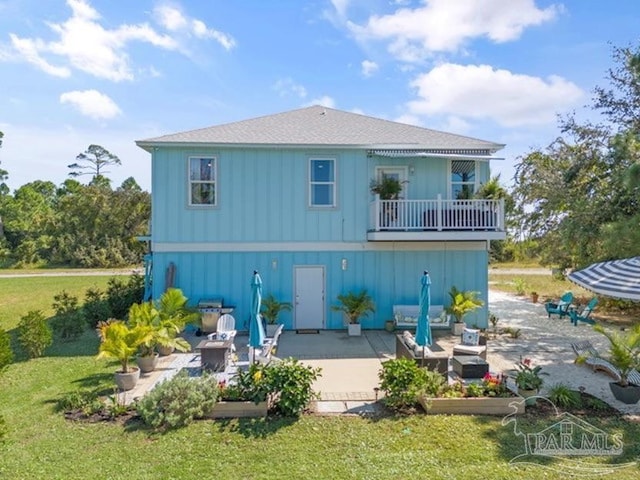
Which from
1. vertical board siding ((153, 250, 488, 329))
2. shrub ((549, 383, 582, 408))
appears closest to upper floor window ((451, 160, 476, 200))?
vertical board siding ((153, 250, 488, 329))

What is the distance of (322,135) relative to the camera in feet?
46.7

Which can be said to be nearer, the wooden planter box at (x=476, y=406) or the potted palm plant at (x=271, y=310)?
the wooden planter box at (x=476, y=406)

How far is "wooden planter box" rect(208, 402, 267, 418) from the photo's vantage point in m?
6.82

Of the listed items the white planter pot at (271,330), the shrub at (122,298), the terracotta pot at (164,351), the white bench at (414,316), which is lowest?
the terracotta pot at (164,351)

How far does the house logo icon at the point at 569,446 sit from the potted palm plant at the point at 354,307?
6.67 m

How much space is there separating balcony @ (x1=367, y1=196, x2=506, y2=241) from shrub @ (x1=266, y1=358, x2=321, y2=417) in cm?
714

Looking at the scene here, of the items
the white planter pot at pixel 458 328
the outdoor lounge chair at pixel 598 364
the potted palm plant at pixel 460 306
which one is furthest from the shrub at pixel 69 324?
the outdoor lounge chair at pixel 598 364

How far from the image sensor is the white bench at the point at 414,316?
13.2 m

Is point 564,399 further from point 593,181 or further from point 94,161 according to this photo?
point 94,161

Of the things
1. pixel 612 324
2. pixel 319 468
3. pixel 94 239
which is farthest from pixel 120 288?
pixel 94 239

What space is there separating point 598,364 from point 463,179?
24.7 ft

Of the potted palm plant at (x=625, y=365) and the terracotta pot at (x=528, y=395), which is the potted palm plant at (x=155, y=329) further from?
the potted palm plant at (x=625, y=365)

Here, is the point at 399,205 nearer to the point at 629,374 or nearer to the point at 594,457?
the point at 629,374

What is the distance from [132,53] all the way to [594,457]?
14902mm
